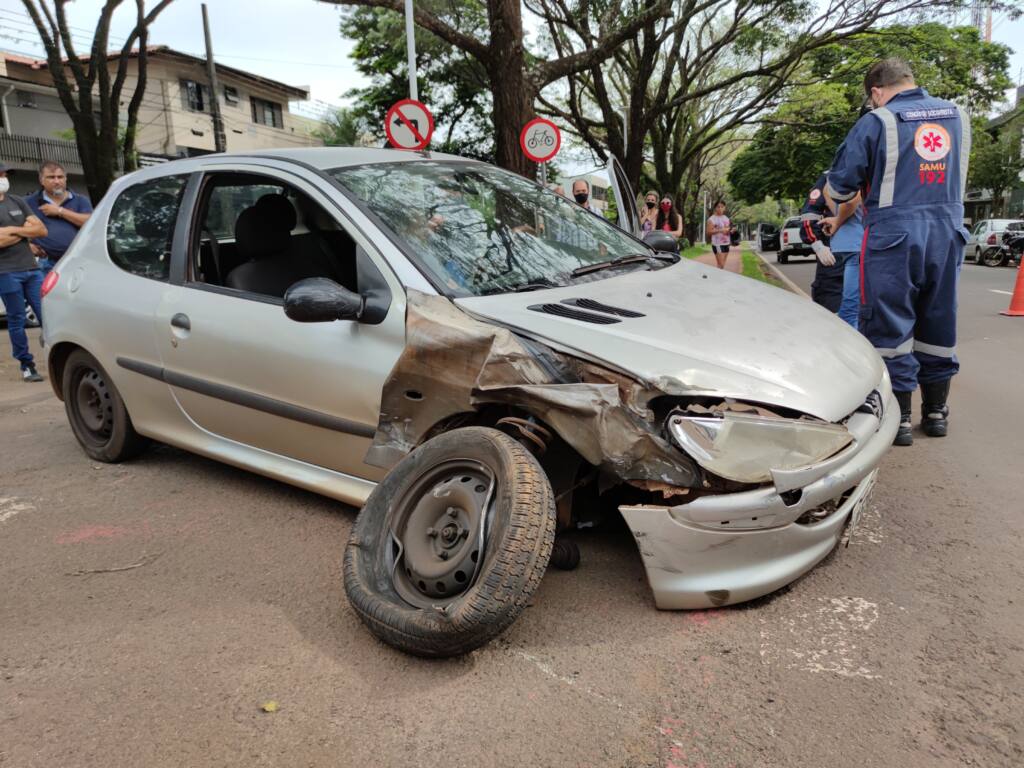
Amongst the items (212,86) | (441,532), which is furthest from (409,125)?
(212,86)

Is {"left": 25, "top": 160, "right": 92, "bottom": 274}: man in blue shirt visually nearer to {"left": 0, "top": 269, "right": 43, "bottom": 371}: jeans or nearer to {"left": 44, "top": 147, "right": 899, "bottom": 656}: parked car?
{"left": 0, "top": 269, "right": 43, "bottom": 371}: jeans

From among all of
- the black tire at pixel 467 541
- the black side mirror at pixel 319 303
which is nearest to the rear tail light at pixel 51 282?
the black side mirror at pixel 319 303

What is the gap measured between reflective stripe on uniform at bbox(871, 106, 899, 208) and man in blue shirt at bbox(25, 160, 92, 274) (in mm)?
6392

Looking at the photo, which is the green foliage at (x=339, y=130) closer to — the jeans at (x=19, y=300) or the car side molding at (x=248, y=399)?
the jeans at (x=19, y=300)

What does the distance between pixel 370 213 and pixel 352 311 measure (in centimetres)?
48

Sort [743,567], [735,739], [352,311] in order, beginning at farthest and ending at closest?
1. [352,311]
2. [743,567]
3. [735,739]

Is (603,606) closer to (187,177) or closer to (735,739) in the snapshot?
(735,739)

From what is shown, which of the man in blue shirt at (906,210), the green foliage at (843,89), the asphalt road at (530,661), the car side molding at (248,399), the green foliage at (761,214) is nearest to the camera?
the asphalt road at (530,661)

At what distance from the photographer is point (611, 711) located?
2074mm

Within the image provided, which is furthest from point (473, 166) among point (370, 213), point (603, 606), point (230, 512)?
point (603, 606)

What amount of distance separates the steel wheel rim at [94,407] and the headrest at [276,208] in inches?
51.1

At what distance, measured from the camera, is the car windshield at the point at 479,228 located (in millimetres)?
3029

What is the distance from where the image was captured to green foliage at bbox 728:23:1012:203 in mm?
19250

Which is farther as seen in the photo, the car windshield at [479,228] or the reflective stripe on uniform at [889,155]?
the reflective stripe on uniform at [889,155]
